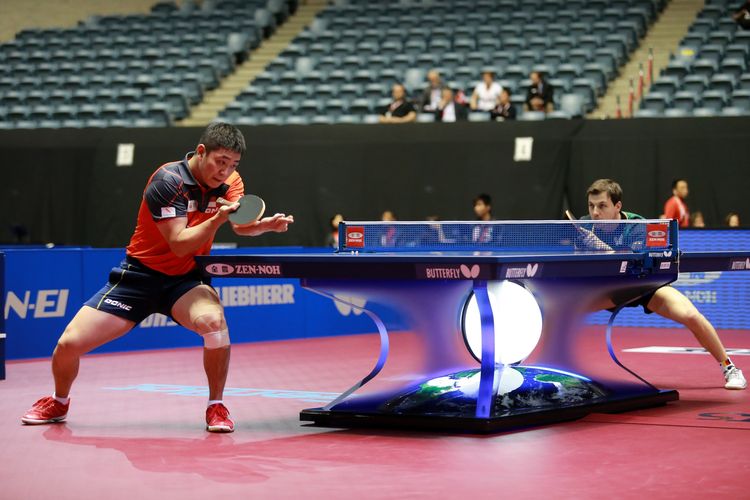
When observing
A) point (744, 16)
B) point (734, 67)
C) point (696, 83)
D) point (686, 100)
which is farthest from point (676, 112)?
point (744, 16)

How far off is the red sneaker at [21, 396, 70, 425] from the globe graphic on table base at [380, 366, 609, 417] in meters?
1.92

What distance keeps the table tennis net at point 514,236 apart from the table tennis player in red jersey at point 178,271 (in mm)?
967

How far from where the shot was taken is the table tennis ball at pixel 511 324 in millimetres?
7459

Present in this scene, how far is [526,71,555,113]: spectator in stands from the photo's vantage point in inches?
732

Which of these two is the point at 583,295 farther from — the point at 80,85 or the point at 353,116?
the point at 80,85

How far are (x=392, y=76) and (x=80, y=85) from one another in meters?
6.50

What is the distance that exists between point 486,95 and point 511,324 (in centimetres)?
1225

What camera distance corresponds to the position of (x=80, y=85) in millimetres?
24234

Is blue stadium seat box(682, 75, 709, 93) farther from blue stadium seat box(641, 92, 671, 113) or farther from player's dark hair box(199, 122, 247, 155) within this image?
player's dark hair box(199, 122, 247, 155)

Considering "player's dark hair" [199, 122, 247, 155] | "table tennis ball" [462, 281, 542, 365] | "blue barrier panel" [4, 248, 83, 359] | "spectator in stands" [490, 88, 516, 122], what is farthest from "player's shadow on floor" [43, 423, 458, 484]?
"spectator in stands" [490, 88, 516, 122]

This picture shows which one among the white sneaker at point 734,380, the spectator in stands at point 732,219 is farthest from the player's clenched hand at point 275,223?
the spectator in stands at point 732,219

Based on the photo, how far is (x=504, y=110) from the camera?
18062mm

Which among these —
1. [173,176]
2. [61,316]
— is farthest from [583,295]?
[61,316]

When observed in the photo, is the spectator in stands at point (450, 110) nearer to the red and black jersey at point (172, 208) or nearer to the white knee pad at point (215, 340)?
the red and black jersey at point (172, 208)
